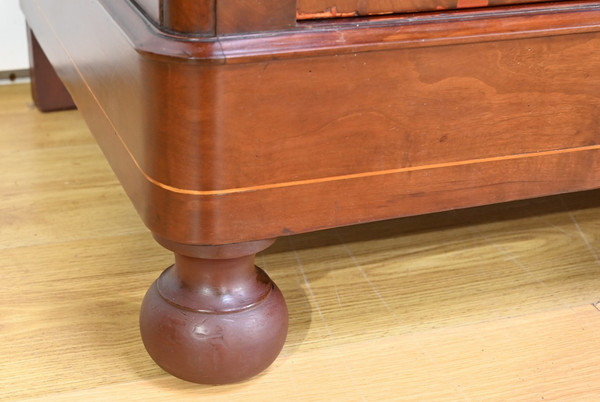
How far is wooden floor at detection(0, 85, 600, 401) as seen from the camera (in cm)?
84

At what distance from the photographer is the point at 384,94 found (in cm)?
74

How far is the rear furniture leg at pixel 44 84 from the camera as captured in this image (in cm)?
139

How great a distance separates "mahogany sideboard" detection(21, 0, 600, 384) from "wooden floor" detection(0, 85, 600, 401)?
76mm

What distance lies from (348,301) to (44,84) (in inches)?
27.9

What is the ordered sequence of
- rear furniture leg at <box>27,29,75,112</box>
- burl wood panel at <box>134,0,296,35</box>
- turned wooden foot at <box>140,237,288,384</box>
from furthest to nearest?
1. rear furniture leg at <box>27,29,75,112</box>
2. turned wooden foot at <box>140,237,288,384</box>
3. burl wood panel at <box>134,0,296,35</box>

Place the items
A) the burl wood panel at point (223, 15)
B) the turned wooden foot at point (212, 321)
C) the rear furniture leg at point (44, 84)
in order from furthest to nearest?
the rear furniture leg at point (44, 84) < the turned wooden foot at point (212, 321) < the burl wood panel at point (223, 15)

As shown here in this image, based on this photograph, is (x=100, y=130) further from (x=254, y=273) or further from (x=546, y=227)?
(x=546, y=227)

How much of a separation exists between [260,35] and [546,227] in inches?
24.6

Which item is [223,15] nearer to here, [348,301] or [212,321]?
[212,321]

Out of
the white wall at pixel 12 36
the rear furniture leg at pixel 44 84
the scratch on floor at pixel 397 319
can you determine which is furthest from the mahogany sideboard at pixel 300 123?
the white wall at pixel 12 36

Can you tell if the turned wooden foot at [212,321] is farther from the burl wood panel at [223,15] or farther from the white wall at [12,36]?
the white wall at [12,36]

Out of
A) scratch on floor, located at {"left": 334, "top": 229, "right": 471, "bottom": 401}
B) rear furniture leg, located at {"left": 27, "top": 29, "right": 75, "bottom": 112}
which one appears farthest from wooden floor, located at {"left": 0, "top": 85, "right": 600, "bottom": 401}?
rear furniture leg, located at {"left": 27, "top": 29, "right": 75, "bottom": 112}

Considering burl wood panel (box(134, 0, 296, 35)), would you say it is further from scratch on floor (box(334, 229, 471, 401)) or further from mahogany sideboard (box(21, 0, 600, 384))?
scratch on floor (box(334, 229, 471, 401))

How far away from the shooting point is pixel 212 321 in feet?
2.58
